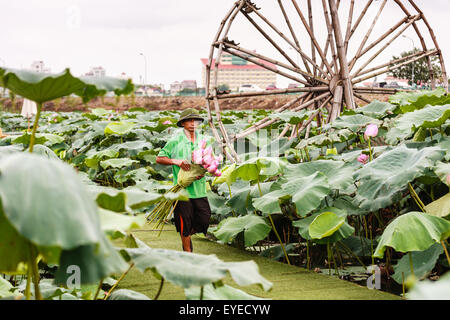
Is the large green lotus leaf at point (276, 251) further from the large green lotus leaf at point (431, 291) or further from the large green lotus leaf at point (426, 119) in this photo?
the large green lotus leaf at point (431, 291)

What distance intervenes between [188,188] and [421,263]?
1.59 m

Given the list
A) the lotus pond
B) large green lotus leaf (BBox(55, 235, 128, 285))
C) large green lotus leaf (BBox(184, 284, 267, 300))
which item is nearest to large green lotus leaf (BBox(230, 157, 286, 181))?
the lotus pond

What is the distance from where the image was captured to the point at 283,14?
614cm

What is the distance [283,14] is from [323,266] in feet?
11.2

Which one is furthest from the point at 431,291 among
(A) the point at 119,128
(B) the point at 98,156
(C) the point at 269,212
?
(A) the point at 119,128

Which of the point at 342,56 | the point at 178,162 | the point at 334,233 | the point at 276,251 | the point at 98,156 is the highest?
the point at 342,56

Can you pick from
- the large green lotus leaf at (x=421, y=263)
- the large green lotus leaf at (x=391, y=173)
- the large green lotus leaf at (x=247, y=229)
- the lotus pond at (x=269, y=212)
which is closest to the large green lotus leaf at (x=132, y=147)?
the lotus pond at (x=269, y=212)

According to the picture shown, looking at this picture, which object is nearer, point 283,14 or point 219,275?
point 219,275

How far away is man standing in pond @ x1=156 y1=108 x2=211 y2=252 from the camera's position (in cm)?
371

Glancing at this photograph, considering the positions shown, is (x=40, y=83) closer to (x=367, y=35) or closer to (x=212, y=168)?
(x=212, y=168)

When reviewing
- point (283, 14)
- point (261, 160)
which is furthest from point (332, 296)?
point (283, 14)

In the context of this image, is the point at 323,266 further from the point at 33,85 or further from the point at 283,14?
the point at 283,14

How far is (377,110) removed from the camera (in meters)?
5.18
